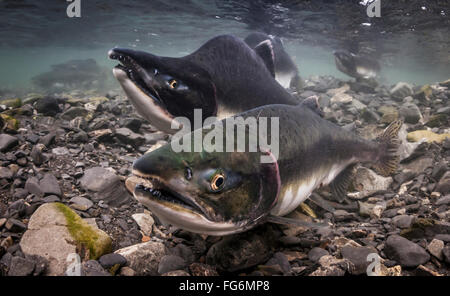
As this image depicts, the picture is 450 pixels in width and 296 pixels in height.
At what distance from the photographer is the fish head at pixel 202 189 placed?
1.75 meters

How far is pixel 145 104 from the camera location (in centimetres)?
285

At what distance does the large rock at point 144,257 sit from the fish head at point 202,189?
Result: 0.76 meters

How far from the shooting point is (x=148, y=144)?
196 inches

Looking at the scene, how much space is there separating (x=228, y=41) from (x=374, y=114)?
16.6ft

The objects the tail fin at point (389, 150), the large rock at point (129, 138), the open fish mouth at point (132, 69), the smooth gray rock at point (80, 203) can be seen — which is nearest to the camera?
the open fish mouth at point (132, 69)

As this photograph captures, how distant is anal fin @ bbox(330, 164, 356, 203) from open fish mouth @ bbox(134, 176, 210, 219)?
2.81 meters

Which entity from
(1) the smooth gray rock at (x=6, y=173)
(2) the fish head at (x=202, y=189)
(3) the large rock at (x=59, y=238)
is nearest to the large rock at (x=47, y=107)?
(1) the smooth gray rock at (x=6, y=173)

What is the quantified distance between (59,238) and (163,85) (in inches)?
67.5

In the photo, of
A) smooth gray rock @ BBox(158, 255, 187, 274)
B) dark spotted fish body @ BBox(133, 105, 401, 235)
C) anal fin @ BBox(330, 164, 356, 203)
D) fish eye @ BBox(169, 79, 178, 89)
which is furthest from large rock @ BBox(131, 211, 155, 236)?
anal fin @ BBox(330, 164, 356, 203)

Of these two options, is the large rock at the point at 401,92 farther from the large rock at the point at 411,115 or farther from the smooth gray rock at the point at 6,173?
the smooth gray rock at the point at 6,173

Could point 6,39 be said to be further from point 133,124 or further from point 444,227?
point 444,227

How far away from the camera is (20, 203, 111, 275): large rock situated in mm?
2307

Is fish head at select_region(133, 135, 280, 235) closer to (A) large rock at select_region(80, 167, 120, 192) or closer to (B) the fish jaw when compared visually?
(B) the fish jaw

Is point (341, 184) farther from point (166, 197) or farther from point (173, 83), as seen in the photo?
point (166, 197)
